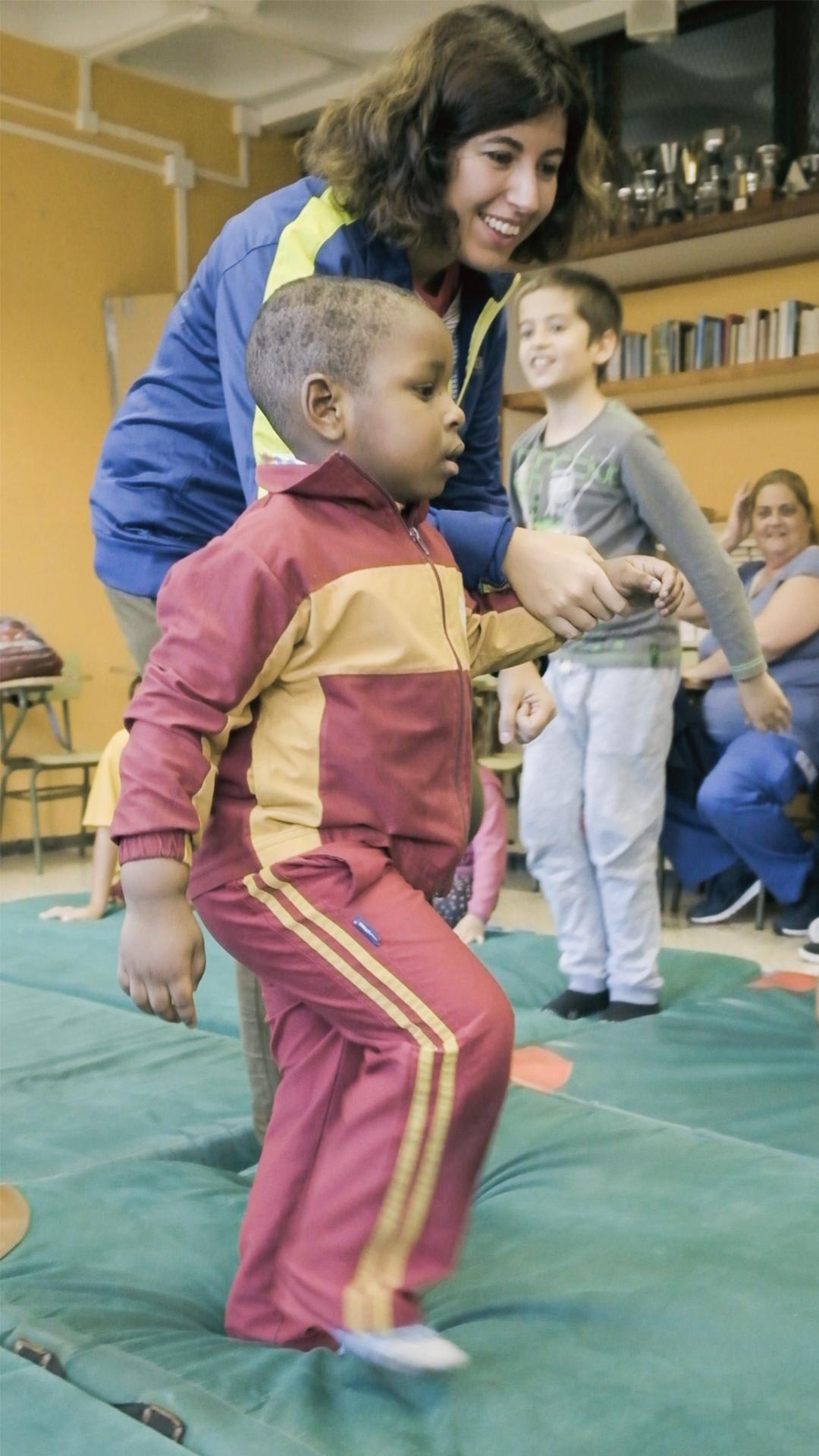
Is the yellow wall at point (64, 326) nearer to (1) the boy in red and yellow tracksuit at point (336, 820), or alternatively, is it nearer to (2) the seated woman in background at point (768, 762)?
(2) the seated woman in background at point (768, 762)

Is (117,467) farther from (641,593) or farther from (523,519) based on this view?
(523,519)

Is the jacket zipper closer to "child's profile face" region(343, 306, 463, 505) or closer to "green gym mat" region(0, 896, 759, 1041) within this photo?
"child's profile face" region(343, 306, 463, 505)

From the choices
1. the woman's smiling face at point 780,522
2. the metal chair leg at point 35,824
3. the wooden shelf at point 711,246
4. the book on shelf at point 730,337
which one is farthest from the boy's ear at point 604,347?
the metal chair leg at point 35,824

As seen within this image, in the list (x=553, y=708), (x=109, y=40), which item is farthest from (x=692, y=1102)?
(x=109, y=40)

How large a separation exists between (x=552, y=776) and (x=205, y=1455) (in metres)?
1.67

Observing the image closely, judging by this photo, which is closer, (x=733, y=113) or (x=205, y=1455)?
(x=205, y=1455)

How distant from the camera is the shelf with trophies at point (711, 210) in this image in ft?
15.5

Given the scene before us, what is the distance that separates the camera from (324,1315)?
1151 millimetres

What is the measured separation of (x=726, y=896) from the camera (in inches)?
156

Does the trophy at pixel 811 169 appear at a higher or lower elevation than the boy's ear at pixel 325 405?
higher

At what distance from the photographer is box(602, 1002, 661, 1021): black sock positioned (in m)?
2.46

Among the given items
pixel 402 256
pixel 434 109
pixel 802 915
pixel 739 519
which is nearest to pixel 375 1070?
pixel 402 256

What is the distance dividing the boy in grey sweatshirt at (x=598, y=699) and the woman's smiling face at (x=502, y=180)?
1.01m

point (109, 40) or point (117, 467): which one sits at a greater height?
point (109, 40)
